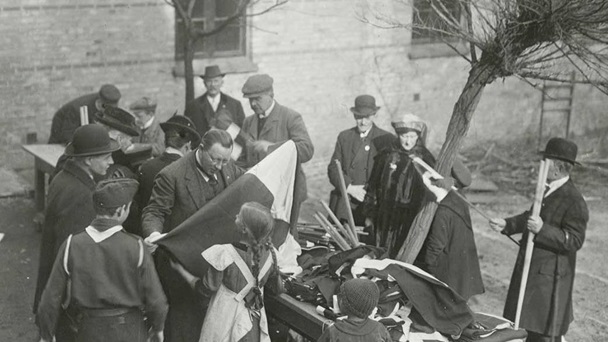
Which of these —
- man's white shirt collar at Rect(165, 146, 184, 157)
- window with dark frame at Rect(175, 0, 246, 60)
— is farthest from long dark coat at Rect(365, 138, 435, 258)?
window with dark frame at Rect(175, 0, 246, 60)

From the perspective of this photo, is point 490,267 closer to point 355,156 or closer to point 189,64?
point 355,156

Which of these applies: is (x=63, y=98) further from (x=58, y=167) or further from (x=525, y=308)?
(x=525, y=308)

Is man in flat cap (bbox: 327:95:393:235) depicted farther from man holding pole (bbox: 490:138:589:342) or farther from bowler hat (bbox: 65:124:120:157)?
bowler hat (bbox: 65:124:120:157)

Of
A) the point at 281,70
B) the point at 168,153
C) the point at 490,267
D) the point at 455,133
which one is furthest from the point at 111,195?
the point at 281,70

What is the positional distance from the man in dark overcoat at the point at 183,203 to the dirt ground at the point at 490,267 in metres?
1.76

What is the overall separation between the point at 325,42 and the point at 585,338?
282 inches

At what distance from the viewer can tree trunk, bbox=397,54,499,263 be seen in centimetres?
706

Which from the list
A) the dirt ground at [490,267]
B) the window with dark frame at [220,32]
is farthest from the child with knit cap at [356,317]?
the window with dark frame at [220,32]

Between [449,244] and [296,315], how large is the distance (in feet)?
5.63

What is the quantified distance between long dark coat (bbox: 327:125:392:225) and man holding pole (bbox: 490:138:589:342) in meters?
2.10

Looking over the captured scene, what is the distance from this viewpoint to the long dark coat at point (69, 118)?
1038 cm

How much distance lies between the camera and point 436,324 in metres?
6.12

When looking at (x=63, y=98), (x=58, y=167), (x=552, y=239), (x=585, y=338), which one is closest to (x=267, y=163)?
(x=58, y=167)

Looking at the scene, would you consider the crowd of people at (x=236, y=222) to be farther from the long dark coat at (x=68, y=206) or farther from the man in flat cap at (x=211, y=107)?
the man in flat cap at (x=211, y=107)
